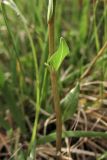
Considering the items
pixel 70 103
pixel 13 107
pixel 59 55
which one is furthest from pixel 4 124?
pixel 59 55

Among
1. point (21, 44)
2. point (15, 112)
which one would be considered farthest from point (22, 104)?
point (21, 44)

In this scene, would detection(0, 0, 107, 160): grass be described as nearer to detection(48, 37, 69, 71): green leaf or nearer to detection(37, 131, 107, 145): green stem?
detection(37, 131, 107, 145): green stem

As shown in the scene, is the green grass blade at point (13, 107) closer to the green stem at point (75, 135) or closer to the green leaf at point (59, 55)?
the green stem at point (75, 135)

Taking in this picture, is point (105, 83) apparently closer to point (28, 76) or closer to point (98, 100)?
point (98, 100)

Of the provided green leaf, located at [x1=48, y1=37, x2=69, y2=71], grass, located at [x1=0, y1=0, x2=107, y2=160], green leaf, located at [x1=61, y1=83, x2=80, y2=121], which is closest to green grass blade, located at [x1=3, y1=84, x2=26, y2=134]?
grass, located at [x1=0, y1=0, x2=107, y2=160]

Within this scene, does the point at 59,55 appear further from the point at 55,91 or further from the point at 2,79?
the point at 2,79

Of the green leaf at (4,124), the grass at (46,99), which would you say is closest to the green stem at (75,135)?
the grass at (46,99)
